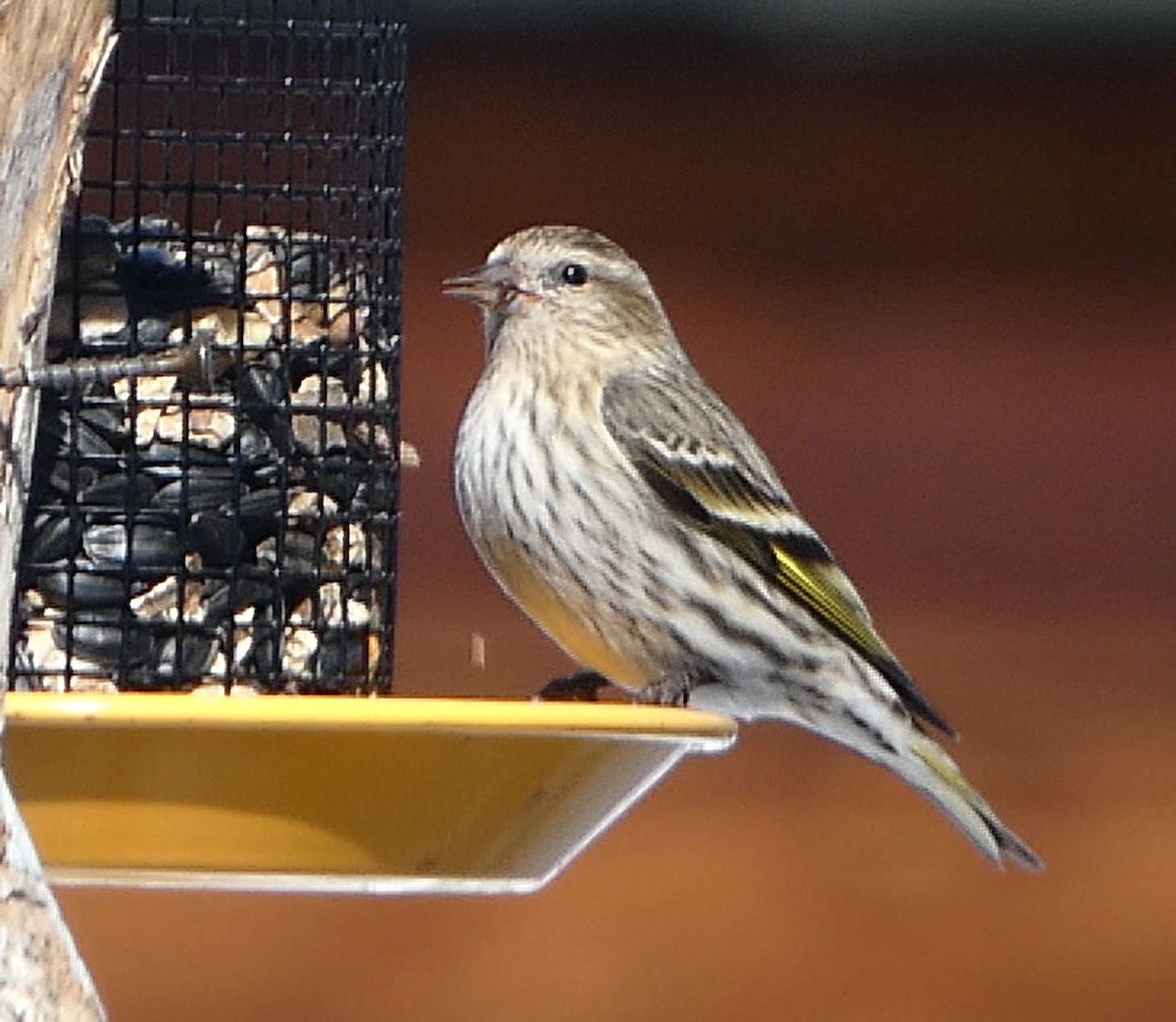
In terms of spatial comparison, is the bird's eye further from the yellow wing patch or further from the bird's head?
the yellow wing patch

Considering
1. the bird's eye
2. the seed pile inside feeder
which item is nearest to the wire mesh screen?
the seed pile inside feeder

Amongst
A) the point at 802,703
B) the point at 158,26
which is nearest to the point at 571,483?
the point at 802,703

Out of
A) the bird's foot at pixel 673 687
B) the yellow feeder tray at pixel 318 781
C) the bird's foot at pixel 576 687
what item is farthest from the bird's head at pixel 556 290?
the yellow feeder tray at pixel 318 781

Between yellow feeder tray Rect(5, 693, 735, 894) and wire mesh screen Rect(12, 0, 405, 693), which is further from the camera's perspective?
wire mesh screen Rect(12, 0, 405, 693)

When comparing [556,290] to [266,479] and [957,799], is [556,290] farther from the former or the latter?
[957,799]

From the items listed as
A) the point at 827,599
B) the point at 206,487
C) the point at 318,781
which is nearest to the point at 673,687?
the point at 827,599

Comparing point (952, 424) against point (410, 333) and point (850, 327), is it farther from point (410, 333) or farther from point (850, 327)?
point (410, 333)

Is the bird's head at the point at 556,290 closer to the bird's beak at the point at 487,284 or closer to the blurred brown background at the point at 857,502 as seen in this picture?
the bird's beak at the point at 487,284
